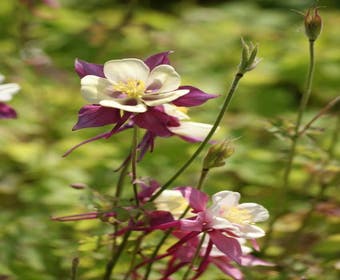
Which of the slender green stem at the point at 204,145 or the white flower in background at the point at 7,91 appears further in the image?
the white flower in background at the point at 7,91

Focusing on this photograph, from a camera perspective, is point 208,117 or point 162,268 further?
point 208,117

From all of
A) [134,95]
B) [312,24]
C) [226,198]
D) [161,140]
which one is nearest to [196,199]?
[226,198]

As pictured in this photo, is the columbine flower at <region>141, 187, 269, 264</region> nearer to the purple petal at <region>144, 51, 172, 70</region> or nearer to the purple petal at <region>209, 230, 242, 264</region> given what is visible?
the purple petal at <region>209, 230, 242, 264</region>

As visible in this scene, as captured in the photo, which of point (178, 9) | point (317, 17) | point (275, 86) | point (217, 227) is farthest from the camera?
point (178, 9)

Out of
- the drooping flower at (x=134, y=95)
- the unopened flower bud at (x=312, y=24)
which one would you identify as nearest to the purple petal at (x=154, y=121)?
the drooping flower at (x=134, y=95)

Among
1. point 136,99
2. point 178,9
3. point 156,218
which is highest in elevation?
point 136,99

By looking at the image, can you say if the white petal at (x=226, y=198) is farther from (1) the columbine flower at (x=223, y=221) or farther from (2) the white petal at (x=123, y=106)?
(2) the white petal at (x=123, y=106)

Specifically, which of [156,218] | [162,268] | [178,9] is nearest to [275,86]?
[178,9]

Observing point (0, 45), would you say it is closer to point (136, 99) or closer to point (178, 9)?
point (178, 9)
